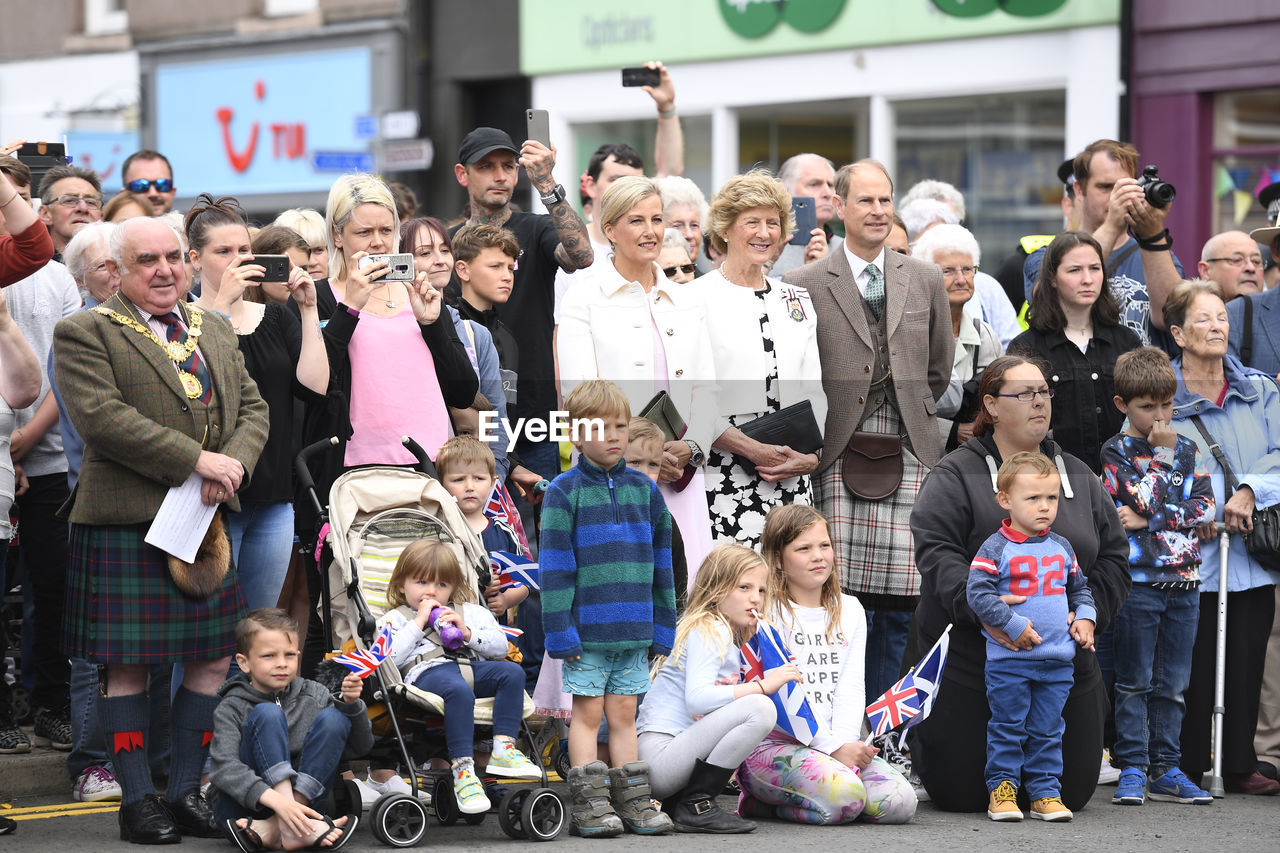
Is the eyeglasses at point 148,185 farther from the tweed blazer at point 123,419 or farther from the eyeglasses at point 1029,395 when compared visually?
the eyeglasses at point 1029,395

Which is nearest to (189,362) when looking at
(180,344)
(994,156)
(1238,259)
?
(180,344)

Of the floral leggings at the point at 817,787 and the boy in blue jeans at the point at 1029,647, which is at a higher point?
the boy in blue jeans at the point at 1029,647

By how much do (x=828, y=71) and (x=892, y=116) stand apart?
81 cm

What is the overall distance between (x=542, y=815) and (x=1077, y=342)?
3.66 m

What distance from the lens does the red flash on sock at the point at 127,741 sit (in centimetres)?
687

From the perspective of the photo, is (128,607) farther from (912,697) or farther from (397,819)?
(912,697)

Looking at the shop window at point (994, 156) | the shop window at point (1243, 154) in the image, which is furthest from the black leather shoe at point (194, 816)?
the shop window at point (994, 156)

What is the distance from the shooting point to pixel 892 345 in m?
8.70

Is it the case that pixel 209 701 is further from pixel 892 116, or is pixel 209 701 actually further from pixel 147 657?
pixel 892 116

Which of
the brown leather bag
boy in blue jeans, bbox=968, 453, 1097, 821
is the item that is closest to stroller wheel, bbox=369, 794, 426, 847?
boy in blue jeans, bbox=968, 453, 1097, 821

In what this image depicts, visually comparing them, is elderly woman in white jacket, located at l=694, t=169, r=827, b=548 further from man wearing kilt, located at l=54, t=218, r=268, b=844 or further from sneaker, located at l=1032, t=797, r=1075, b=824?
man wearing kilt, located at l=54, t=218, r=268, b=844

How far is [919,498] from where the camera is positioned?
26.4ft

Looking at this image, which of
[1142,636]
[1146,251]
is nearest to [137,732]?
[1142,636]

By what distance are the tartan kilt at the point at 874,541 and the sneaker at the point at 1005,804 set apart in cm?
121
